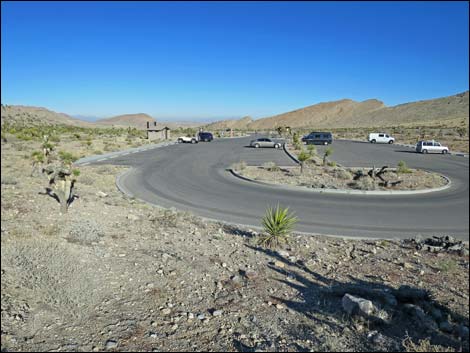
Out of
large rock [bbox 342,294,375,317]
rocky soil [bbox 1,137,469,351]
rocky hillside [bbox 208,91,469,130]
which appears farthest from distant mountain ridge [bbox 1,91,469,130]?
large rock [bbox 342,294,375,317]

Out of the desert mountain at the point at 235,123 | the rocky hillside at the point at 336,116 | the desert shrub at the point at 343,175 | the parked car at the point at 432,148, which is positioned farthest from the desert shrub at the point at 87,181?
the desert mountain at the point at 235,123

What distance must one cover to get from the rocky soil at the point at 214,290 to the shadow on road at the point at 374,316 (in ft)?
0.06

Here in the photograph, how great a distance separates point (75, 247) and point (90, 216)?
8.85ft

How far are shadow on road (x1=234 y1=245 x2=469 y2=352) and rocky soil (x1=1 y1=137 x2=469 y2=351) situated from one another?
0.7 inches

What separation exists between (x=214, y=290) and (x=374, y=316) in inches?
99.4

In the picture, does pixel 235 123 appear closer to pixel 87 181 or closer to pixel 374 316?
pixel 87 181

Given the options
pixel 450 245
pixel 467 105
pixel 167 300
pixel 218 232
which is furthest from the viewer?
pixel 467 105

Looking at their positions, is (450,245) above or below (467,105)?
below

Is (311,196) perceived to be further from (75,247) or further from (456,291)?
(75,247)

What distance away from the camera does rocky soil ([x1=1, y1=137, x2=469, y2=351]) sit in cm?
437

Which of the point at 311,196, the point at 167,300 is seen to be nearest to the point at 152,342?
the point at 167,300

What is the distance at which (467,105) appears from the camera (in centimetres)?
8744

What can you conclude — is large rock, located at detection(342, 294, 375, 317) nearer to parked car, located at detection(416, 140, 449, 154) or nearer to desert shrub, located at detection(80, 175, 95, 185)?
desert shrub, located at detection(80, 175, 95, 185)

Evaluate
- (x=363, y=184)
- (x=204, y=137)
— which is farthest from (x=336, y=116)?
(x=363, y=184)
